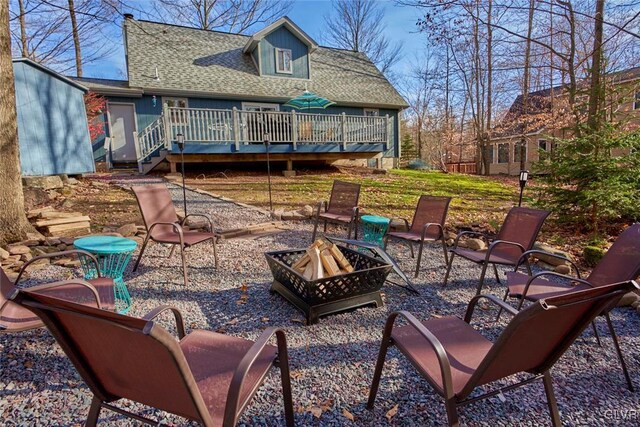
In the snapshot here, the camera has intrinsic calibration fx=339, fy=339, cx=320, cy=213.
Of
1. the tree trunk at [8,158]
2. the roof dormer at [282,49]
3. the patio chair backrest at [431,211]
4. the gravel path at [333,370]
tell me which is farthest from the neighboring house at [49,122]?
the roof dormer at [282,49]

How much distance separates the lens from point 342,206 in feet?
17.5

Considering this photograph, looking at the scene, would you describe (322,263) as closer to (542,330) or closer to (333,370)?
(333,370)

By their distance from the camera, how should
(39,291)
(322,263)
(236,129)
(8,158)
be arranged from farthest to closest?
(236,129), (8,158), (322,263), (39,291)

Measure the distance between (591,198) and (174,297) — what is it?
5.40 meters

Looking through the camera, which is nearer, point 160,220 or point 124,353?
point 124,353

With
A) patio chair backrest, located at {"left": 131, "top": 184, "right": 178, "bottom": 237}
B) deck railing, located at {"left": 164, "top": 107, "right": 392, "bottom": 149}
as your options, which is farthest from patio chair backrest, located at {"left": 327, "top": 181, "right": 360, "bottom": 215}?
deck railing, located at {"left": 164, "top": 107, "right": 392, "bottom": 149}

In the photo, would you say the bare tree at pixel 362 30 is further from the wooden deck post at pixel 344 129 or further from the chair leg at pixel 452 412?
the chair leg at pixel 452 412

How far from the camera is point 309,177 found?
1131 centimetres

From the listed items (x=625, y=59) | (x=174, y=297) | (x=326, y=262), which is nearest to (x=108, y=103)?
(x=174, y=297)

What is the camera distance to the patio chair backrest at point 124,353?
1077 millimetres

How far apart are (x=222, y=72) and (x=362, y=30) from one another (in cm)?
1384

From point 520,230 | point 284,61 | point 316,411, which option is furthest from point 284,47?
point 316,411

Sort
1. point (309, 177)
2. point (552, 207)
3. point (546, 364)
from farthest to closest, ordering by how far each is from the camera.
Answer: point (309, 177)
point (552, 207)
point (546, 364)

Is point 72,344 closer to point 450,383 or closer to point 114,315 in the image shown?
point 114,315
